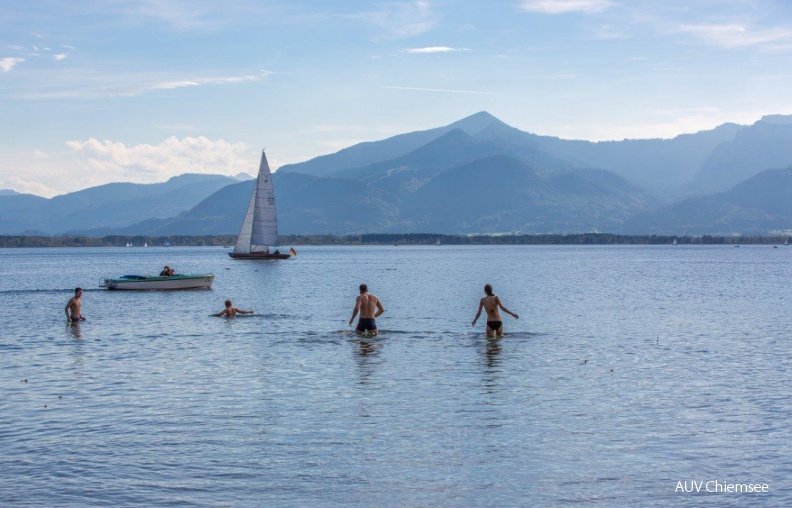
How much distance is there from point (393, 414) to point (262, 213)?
12849cm

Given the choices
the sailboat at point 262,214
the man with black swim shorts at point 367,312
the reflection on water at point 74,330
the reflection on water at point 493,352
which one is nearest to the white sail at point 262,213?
the sailboat at point 262,214

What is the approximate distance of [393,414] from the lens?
25.8 metres

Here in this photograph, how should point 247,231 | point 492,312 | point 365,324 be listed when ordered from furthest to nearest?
point 247,231 < point 365,324 < point 492,312

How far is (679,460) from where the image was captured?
66.8 feet

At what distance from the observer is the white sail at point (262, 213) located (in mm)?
151500

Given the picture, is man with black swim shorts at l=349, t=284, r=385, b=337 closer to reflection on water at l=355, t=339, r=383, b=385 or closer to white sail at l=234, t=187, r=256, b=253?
reflection on water at l=355, t=339, r=383, b=385

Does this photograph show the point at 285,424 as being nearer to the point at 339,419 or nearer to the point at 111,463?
the point at 339,419

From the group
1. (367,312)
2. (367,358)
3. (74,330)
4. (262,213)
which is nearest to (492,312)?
(367,312)

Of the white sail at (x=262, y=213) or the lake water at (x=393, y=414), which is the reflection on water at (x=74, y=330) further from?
the white sail at (x=262, y=213)

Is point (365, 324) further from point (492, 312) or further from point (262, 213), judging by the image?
point (262, 213)

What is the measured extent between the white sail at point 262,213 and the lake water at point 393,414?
319 ft

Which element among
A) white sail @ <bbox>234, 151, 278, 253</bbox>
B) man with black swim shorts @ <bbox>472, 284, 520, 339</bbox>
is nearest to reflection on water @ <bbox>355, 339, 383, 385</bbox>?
man with black swim shorts @ <bbox>472, 284, 520, 339</bbox>

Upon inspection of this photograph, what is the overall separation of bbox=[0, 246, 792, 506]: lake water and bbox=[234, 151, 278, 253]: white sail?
319 feet

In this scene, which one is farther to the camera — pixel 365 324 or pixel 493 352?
pixel 365 324
